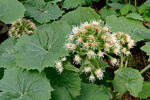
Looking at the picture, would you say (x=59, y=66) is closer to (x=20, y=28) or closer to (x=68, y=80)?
(x=68, y=80)

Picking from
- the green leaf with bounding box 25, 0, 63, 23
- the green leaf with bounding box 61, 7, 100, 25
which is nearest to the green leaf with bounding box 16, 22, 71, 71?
the green leaf with bounding box 61, 7, 100, 25

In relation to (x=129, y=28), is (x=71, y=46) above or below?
above

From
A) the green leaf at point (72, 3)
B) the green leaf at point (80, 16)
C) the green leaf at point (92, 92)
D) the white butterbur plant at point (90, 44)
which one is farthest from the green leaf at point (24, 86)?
the green leaf at point (72, 3)

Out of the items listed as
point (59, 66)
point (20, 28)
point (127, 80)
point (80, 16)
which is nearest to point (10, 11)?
point (20, 28)

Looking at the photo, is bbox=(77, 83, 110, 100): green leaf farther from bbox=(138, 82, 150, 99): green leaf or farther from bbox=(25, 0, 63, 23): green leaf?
bbox=(25, 0, 63, 23): green leaf

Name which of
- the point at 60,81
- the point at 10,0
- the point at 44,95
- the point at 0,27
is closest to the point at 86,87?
the point at 60,81

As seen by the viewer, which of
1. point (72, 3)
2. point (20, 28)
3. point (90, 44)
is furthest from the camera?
point (72, 3)

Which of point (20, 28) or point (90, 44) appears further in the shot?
point (20, 28)
